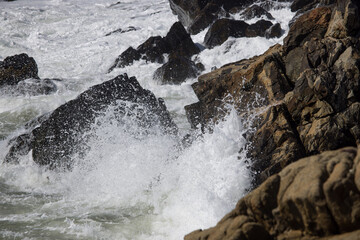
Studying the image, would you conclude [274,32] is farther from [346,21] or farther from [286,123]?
[286,123]

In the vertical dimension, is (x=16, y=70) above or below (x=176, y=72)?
above

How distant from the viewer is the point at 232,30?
16.8 m

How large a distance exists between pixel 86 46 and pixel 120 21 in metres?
4.77

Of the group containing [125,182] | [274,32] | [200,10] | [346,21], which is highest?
[346,21]

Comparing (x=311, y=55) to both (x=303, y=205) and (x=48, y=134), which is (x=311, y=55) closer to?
(x=303, y=205)

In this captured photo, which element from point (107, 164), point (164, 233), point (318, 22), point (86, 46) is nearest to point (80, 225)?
point (164, 233)

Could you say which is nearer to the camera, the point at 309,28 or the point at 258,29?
the point at 309,28

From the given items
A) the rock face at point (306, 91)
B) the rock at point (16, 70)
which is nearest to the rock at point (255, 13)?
the rock at point (16, 70)

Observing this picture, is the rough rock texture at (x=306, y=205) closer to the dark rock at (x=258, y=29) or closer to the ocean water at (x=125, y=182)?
the ocean water at (x=125, y=182)

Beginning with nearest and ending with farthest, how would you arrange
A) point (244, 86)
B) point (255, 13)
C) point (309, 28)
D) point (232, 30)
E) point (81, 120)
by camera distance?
point (309, 28) → point (244, 86) → point (81, 120) → point (232, 30) → point (255, 13)

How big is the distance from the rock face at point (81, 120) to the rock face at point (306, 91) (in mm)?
2223

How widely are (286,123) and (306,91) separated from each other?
575mm

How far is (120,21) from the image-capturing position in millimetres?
25156

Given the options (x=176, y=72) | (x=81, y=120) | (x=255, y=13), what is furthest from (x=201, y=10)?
(x=81, y=120)
